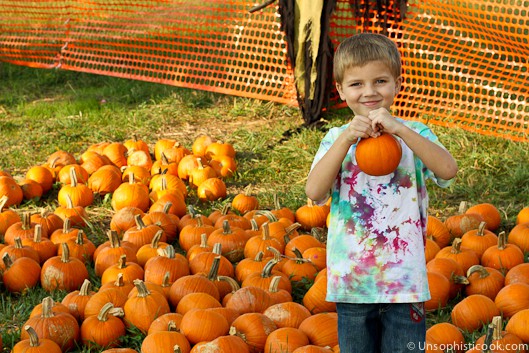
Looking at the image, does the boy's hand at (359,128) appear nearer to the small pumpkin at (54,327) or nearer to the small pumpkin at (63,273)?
the small pumpkin at (54,327)

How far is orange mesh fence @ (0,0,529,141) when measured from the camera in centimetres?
723

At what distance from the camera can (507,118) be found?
Answer: 7012mm

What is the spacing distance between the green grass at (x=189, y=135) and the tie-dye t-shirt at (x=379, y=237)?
1340mm

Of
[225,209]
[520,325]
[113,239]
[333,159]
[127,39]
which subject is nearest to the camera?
[333,159]

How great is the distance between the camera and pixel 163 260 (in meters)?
4.40

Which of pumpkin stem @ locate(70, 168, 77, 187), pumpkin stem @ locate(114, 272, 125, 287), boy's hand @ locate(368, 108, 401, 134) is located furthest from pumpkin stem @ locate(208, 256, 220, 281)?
pumpkin stem @ locate(70, 168, 77, 187)

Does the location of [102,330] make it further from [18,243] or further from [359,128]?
[359,128]

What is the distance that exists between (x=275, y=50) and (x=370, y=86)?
17.8 ft

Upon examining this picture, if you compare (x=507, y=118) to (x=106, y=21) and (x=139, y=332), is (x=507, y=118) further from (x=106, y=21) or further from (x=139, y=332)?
(x=106, y=21)

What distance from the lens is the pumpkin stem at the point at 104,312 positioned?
3.82 metres

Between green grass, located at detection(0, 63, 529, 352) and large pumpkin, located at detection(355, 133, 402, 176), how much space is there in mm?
1581

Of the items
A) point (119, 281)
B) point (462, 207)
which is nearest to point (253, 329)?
point (119, 281)

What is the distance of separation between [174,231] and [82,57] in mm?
5197

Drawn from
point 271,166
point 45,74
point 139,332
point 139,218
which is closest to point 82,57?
point 45,74
